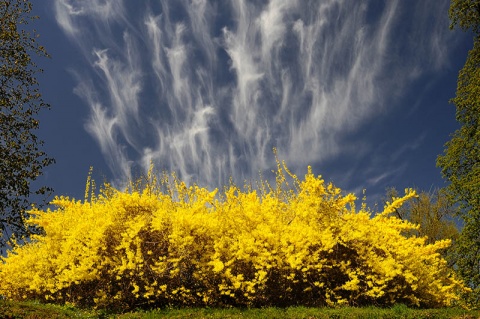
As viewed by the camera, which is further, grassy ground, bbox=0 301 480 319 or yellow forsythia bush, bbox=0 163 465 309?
yellow forsythia bush, bbox=0 163 465 309

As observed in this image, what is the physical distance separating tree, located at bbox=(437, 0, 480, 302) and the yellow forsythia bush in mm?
1594

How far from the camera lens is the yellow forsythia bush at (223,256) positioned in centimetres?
1464

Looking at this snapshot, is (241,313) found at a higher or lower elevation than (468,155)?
lower

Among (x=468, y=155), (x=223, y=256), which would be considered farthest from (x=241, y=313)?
(x=468, y=155)

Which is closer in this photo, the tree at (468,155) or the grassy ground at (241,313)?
the grassy ground at (241,313)

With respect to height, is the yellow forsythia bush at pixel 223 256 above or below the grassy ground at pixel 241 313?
above

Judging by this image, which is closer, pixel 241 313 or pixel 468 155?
pixel 241 313

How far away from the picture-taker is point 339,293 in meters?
15.8

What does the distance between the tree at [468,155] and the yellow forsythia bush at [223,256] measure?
159cm

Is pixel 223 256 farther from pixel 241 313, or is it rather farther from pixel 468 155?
pixel 468 155

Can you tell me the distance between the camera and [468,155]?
1711cm

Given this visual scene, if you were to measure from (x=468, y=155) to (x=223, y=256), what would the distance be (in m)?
11.1

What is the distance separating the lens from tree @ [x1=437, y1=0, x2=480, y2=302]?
52.1 ft

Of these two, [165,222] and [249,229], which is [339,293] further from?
[165,222]
